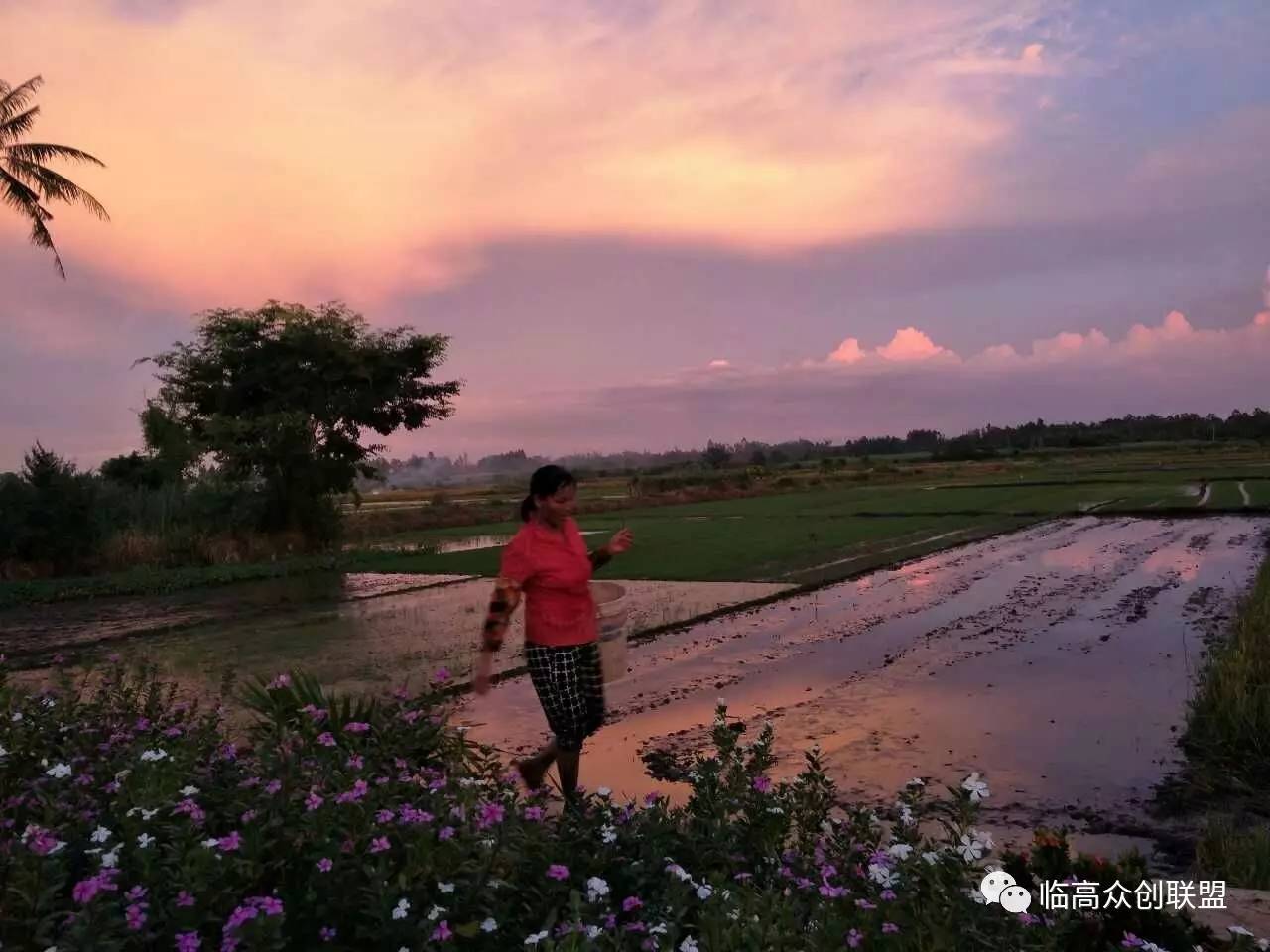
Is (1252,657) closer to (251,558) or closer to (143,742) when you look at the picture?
(143,742)

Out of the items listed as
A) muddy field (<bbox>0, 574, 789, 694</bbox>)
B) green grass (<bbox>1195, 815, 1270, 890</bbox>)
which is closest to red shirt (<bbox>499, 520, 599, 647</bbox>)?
green grass (<bbox>1195, 815, 1270, 890</bbox>)

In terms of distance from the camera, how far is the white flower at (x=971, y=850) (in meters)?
2.72

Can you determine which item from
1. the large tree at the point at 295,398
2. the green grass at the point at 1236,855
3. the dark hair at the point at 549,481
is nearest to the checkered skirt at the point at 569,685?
the dark hair at the point at 549,481

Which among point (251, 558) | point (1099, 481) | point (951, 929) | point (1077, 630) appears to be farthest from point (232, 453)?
point (1099, 481)

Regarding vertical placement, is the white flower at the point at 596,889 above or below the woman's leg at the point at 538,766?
above

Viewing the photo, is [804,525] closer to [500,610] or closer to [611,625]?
A: [611,625]

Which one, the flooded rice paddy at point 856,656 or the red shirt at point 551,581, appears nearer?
the red shirt at point 551,581

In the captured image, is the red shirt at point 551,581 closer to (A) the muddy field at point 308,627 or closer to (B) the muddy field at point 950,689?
(B) the muddy field at point 950,689

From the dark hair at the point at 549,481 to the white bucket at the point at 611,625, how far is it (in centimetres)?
74

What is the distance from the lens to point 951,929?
2.60 meters

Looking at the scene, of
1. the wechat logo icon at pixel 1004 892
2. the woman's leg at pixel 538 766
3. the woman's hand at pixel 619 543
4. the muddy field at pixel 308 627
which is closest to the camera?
the wechat logo icon at pixel 1004 892

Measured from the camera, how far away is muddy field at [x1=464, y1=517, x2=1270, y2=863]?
6039 mm

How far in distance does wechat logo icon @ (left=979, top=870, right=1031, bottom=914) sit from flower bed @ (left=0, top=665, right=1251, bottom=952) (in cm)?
4

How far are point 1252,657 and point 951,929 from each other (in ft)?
Answer: 19.3
